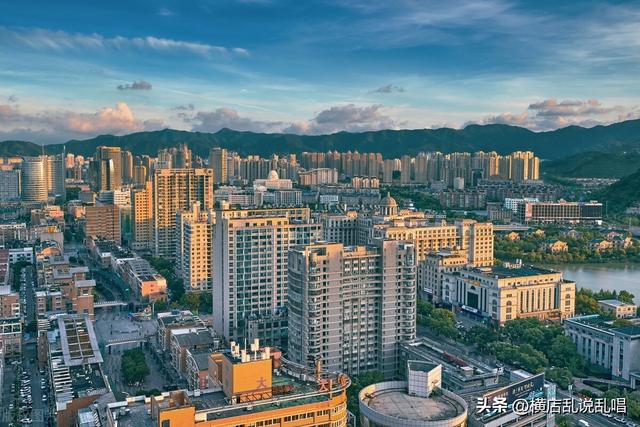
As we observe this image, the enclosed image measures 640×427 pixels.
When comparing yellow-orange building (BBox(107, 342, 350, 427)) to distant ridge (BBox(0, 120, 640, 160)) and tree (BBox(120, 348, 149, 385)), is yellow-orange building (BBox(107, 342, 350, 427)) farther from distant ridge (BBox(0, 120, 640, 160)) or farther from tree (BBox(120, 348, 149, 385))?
distant ridge (BBox(0, 120, 640, 160))

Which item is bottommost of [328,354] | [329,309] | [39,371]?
[39,371]

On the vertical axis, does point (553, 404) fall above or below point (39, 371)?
above

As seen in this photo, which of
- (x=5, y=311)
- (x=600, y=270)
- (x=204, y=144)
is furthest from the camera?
(x=204, y=144)

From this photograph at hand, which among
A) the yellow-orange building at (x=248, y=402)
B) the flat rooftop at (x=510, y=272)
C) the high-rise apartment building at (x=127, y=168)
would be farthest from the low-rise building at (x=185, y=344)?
the high-rise apartment building at (x=127, y=168)

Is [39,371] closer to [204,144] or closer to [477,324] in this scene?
[477,324]

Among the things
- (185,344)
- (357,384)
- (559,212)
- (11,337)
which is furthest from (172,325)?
(559,212)

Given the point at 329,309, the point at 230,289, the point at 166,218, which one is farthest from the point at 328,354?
the point at 166,218

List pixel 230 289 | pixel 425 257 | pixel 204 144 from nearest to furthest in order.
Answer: pixel 230 289 → pixel 425 257 → pixel 204 144
